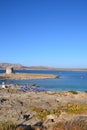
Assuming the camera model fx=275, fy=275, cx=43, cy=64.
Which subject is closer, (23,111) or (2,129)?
(2,129)

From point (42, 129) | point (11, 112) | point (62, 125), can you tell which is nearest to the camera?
point (62, 125)

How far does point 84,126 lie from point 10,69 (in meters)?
120

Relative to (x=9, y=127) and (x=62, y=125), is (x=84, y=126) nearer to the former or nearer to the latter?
(x=62, y=125)

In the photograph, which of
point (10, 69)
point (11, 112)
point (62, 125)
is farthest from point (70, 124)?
point (10, 69)

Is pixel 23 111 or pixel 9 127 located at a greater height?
pixel 9 127

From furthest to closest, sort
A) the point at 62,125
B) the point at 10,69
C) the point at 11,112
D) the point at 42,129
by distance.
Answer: the point at 10,69 → the point at 11,112 → the point at 42,129 → the point at 62,125

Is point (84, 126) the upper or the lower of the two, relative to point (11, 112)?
upper

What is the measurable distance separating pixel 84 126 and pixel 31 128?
199 centimetres

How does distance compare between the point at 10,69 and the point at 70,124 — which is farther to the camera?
the point at 10,69

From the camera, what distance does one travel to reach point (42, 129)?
947 cm

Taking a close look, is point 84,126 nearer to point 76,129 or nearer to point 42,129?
point 76,129

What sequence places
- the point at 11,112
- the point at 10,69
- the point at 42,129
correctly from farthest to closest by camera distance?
the point at 10,69 → the point at 11,112 → the point at 42,129

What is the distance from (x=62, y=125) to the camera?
28.8 ft

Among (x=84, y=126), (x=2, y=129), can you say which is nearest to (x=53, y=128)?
(x=84, y=126)
